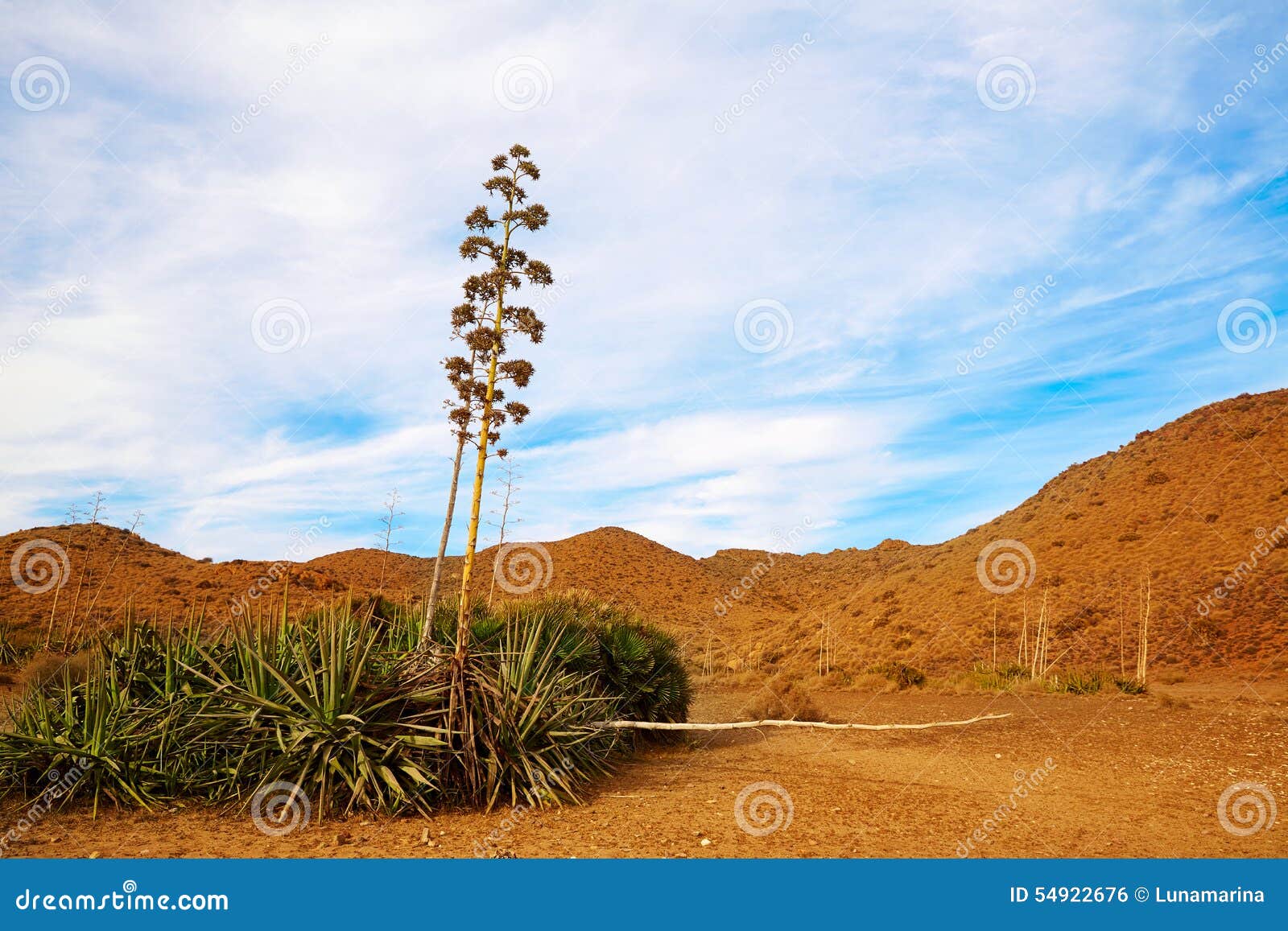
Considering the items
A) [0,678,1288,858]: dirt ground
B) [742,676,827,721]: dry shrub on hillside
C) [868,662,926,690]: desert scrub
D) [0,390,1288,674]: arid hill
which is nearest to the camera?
[0,678,1288,858]: dirt ground

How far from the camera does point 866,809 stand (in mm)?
7324

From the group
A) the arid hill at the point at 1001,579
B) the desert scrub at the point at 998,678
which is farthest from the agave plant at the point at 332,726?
the desert scrub at the point at 998,678

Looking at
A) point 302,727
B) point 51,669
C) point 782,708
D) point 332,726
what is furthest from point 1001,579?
point 302,727

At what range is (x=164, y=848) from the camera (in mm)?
5602

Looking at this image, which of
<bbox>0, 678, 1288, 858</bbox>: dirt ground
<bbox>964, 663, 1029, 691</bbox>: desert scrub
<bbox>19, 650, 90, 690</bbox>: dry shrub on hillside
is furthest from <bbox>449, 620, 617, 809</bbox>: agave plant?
<bbox>964, 663, 1029, 691</bbox>: desert scrub

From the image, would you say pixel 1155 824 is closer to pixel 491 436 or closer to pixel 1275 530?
pixel 491 436

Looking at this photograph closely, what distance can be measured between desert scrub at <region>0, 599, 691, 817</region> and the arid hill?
16156 millimetres

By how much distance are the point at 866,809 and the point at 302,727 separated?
5031 millimetres

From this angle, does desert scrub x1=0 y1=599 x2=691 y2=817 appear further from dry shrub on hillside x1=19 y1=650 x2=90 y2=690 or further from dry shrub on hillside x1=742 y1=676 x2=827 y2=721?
dry shrub on hillside x1=742 y1=676 x2=827 y2=721

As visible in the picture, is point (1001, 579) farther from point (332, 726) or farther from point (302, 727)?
point (302, 727)

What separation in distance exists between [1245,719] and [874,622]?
86.2ft

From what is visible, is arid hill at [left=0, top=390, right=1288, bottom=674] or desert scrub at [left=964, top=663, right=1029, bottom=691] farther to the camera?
arid hill at [left=0, top=390, right=1288, bottom=674]

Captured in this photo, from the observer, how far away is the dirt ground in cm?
581

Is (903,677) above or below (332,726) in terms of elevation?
below
